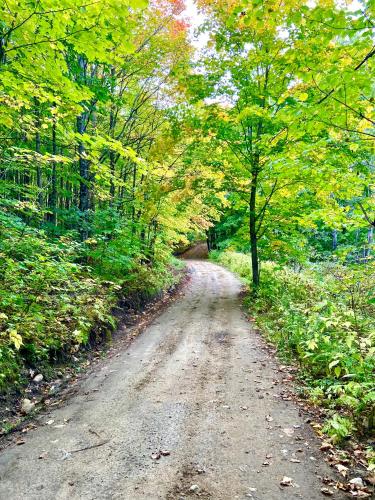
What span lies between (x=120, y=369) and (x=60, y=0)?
6.28 meters

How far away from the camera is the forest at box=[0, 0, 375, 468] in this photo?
4.30 meters

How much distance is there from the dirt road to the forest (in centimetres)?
79

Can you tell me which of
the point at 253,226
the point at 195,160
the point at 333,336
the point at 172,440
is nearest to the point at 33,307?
the point at 172,440

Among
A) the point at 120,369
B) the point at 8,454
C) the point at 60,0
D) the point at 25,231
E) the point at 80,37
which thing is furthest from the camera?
the point at 120,369

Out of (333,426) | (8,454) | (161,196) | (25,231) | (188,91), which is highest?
(188,91)

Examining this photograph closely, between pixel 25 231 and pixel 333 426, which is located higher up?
pixel 25 231

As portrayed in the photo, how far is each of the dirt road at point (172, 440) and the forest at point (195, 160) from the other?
79 centimetres

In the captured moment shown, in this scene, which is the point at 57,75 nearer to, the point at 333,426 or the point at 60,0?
the point at 60,0

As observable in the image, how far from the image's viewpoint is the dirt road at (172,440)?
A: 3.24 metres

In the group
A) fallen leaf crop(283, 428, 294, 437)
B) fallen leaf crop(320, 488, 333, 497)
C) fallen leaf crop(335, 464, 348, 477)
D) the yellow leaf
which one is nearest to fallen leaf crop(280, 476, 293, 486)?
fallen leaf crop(320, 488, 333, 497)

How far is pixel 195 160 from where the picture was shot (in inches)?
537

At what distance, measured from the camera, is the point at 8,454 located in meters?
3.85

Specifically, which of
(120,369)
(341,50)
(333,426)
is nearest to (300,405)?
(333,426)

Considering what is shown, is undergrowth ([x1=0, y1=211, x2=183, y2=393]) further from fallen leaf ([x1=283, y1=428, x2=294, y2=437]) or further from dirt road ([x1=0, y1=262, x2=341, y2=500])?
fallen leaf ([x1=283, y1=428, x2=294, y2=437])
